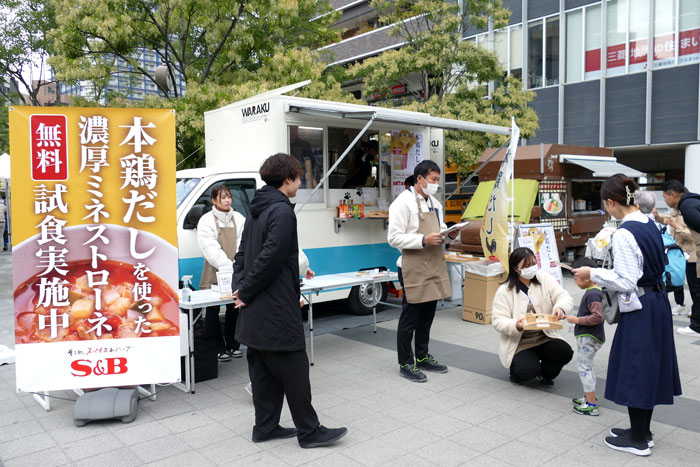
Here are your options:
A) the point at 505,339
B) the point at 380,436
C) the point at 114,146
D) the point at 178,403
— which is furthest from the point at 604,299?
the point at 114,146

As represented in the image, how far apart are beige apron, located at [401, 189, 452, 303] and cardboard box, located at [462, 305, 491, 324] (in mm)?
2375

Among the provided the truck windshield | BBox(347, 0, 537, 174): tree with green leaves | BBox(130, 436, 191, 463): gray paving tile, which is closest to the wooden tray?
BBox(130, 436, 191, 463): gray paving tile

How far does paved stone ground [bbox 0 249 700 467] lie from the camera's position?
143 inches

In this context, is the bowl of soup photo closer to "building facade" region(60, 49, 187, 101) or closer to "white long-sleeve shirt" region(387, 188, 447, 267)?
Answer: "white long-sleeve shirt" region(387, 188, 447, 267)

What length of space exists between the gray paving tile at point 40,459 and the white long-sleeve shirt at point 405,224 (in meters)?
2.88

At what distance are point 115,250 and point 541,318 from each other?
3.25 meters

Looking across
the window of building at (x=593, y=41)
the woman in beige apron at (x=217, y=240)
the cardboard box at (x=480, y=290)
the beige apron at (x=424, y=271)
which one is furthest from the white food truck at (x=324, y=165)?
the window of building at (x=593, y=41)

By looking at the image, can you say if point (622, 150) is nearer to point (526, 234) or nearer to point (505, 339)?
point (526, 234)

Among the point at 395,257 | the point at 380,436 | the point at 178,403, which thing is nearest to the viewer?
the point at 380,436

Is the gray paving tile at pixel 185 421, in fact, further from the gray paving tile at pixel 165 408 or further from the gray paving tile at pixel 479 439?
the gray paving tile at pixel 479 439

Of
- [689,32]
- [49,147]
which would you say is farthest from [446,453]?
[689,32]

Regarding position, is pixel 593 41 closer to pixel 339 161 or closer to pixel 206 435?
pixel 339 161

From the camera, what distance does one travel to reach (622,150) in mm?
20562

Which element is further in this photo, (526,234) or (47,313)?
(526,234)
